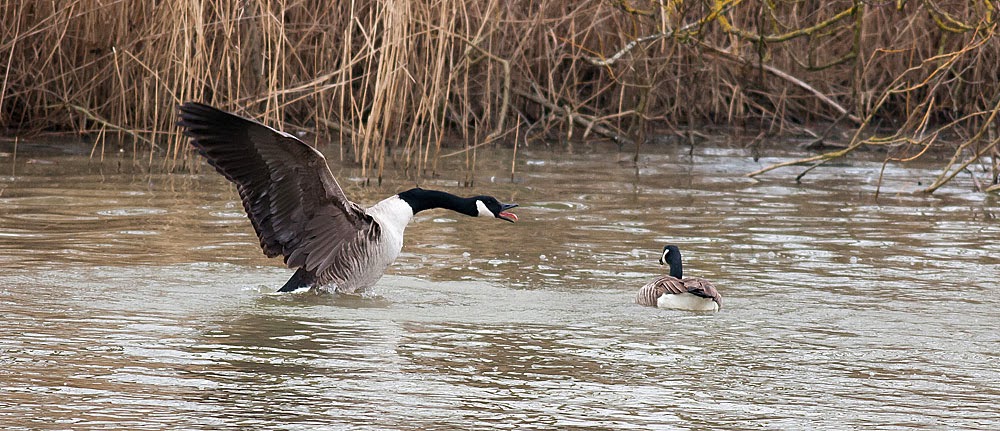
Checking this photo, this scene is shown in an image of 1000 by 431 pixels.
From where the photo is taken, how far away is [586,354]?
6254 mm

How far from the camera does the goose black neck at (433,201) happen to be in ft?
26.8

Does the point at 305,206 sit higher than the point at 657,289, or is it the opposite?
the point at 305,206

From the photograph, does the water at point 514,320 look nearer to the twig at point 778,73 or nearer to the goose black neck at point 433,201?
the goose black neck at point 433,201

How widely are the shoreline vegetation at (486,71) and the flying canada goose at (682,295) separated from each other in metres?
4.35

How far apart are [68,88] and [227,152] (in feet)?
25.9

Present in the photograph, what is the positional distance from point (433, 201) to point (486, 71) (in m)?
8.47

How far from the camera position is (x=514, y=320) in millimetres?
7117

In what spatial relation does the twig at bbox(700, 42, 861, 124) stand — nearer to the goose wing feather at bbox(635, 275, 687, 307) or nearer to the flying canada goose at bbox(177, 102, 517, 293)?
the flying canada goose at bbox(177, 102, 517, 293)

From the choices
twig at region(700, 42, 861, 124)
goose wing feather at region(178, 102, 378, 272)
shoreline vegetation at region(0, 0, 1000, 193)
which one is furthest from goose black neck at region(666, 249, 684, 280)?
twig at region(700, 42, 861, 124)

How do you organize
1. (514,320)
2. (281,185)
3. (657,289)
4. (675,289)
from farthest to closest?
(281,185) → (657,289) → (675,289) → (514,320)

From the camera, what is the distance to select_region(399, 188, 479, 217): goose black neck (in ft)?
26.8

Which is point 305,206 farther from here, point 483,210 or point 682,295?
point 682,295

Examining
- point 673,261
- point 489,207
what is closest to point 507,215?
point 489,207

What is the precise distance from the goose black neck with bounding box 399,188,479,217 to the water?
426 millimetres
